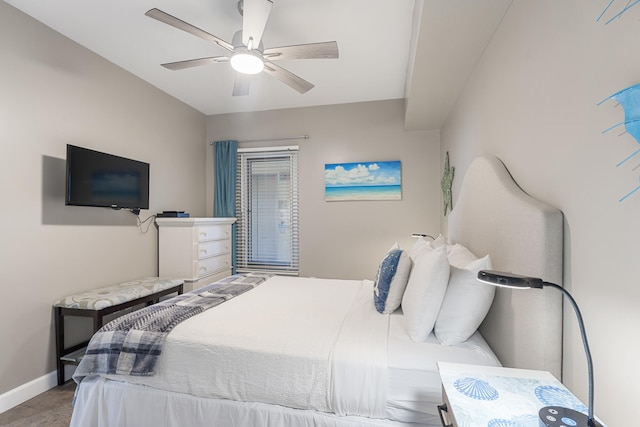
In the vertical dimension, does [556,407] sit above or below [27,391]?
above

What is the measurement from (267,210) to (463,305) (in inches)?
120

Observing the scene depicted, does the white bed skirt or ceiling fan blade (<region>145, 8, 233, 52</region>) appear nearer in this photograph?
the white bed skirt

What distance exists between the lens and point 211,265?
350cm

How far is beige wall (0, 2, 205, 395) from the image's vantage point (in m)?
1.97

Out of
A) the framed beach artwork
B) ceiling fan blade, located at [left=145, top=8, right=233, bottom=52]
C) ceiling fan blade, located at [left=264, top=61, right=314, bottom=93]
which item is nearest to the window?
the framed beach artwork

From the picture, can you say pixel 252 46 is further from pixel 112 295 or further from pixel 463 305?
pixel 112 295

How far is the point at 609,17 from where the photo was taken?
806 mm

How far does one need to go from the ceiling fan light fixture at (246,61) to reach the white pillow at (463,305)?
1.83 metres

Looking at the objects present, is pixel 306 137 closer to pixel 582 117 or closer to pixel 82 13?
pixel 82 13

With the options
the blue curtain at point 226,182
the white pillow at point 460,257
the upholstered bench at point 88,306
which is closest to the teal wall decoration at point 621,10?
the white pillow at point 460,257

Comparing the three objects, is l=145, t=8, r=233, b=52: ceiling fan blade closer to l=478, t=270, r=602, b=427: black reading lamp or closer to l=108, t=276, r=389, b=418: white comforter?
l=108, t=276, r=389, b=418: white comforter

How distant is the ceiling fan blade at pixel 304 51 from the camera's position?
1.89m

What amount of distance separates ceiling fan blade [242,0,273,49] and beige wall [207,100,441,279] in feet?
6.40

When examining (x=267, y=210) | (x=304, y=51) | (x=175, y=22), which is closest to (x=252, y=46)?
(x=304, y=51)
